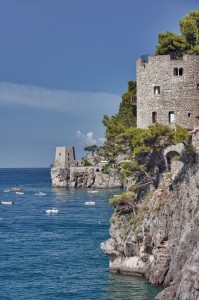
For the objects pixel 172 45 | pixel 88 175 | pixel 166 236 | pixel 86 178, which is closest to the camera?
pixel 166 236

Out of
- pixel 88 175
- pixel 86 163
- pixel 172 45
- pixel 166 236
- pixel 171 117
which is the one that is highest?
pixel 172 45

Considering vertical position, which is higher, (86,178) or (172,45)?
(172,45)

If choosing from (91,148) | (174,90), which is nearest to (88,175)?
(91,148)

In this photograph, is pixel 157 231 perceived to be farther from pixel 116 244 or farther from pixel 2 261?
pixel 2 261

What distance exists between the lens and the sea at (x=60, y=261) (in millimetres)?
42312

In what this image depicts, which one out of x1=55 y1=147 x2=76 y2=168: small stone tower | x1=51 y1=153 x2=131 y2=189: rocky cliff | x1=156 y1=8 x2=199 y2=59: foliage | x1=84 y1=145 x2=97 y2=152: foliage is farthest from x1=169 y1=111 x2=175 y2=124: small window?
x1=84 y1=145 x2=97 y2=152: foliage

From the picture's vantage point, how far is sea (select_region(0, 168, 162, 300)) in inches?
1666

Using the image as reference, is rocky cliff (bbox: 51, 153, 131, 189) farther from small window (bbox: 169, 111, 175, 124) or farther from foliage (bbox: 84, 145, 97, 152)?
small window (bbox: 169, 111, 175, 124)

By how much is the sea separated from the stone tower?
1200 cm

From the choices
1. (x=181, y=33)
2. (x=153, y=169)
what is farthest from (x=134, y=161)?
(x=181, y=33)

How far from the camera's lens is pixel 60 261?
53188mm

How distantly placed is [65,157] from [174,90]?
115339mm

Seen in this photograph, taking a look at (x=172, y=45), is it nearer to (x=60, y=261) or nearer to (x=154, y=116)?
(x=154, y=116)

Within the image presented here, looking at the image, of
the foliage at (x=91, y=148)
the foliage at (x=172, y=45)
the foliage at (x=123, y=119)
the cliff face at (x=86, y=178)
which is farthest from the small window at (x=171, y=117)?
the foliage at (x=91, y=148)
